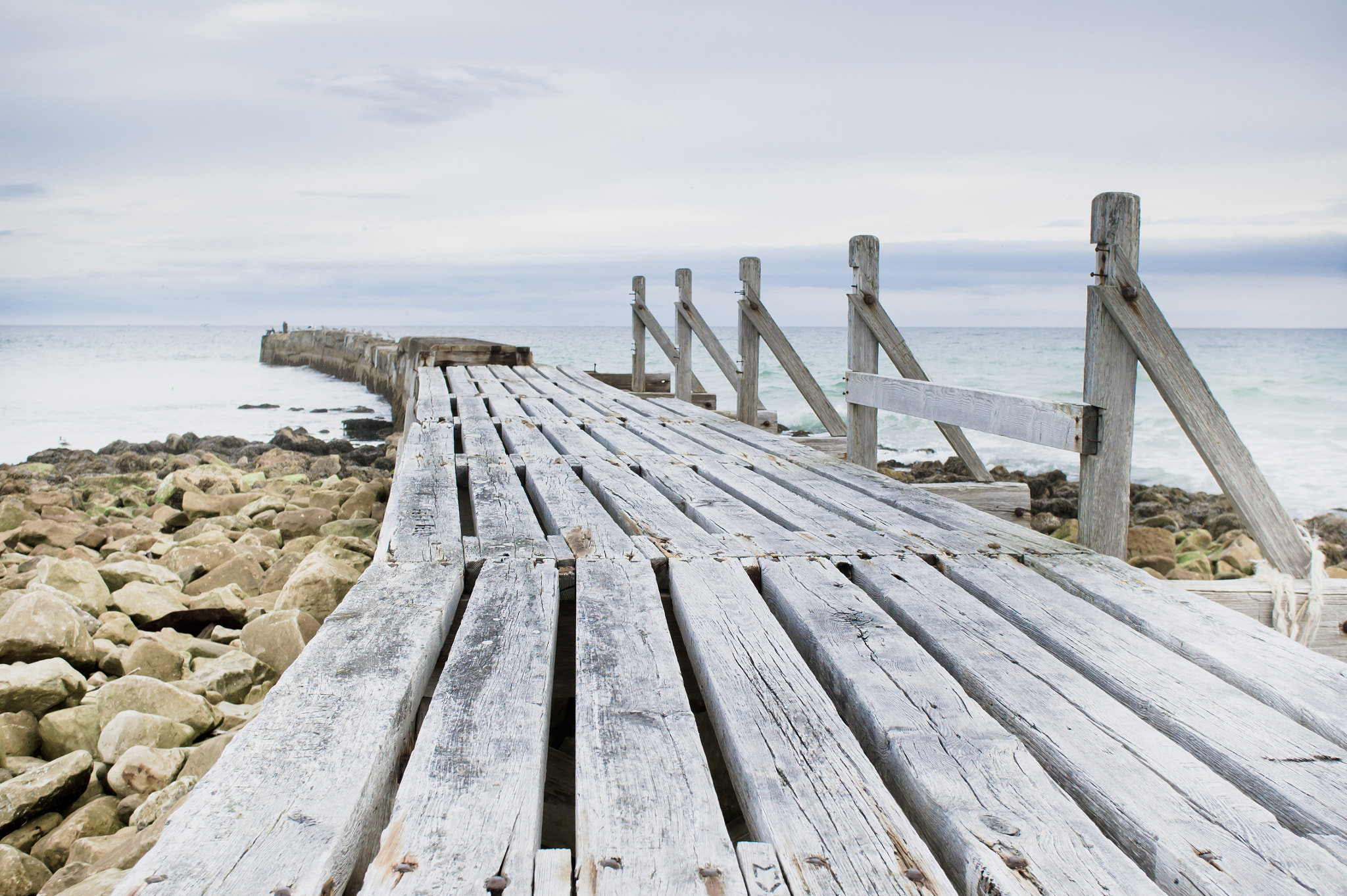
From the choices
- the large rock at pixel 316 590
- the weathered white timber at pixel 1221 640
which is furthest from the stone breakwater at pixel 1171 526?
the large rock at pixel 316 590

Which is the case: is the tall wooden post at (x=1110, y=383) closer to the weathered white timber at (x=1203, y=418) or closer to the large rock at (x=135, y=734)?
the weathered white timber at (x=1203, y=418)

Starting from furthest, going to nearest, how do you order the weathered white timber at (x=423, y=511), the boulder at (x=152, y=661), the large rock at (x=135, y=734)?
1. the boulder at (x=152, y=661)
2. the large rock at (x=135, y=734)
3. the weathered white timber at (x=423, y=511)

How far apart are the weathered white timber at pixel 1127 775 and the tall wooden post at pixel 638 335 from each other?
10.1 meters

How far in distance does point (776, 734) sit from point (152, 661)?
3249 millimetres

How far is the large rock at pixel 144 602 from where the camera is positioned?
4551mm

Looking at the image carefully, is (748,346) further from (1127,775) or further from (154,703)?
(1127,775)

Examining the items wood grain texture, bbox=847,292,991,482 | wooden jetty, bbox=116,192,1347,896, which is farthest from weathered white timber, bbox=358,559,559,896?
wood grain texture, bbox=847,292,991,482

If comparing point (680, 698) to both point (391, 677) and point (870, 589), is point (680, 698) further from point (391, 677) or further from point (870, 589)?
point (870, 589)

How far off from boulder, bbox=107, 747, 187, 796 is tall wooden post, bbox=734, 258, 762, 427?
5.17 meters

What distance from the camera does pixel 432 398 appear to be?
7.68m

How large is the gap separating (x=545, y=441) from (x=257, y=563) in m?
2.01

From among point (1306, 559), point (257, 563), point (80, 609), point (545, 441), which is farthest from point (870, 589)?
point (257, 563)

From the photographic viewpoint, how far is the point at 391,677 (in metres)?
1.89

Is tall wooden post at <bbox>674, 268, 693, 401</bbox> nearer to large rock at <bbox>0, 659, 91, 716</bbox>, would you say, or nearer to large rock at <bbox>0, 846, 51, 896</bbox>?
large rock at <bbox>0, 659, 91, 716</bbox>
